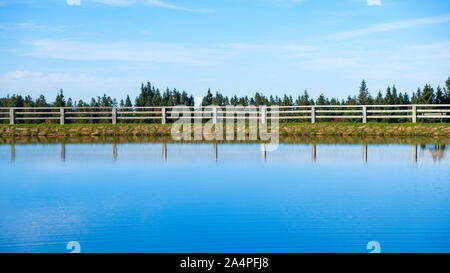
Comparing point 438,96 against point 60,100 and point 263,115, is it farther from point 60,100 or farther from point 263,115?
point 60,100

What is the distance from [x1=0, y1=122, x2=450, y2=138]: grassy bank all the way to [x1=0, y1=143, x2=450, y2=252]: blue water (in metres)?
11.0

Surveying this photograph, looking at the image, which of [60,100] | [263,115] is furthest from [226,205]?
[60,100]

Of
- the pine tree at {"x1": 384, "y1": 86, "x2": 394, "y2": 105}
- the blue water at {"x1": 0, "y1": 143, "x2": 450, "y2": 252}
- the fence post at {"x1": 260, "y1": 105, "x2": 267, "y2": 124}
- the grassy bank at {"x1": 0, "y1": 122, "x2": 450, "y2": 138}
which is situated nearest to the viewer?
the blue water at {"x1": 0, "y1": 143, "x2": 450, "y2": 252}

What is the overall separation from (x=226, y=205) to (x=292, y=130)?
17671mm

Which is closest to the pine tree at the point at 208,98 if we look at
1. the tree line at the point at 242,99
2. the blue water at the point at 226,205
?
the tree line at the point at 242,99

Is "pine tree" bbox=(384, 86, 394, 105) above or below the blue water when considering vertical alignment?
above

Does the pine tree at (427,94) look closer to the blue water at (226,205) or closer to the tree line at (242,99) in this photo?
the tree line at (242,99)

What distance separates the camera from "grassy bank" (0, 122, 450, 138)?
23.6 m

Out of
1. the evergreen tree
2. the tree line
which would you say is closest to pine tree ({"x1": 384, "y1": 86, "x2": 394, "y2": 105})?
the tree line

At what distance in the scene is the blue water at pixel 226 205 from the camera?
5.50m

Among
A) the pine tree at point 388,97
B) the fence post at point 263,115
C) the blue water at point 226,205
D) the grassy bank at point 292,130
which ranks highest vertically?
the pine tree at point 388,97

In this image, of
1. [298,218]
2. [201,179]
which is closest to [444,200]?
[298,218]

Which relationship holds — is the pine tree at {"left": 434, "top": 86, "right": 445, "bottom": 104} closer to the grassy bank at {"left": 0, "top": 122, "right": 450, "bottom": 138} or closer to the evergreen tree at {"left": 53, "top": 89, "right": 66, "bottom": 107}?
the grassy bank at {"left": 0, "top": 122, "right": 450, "bottom": 138}

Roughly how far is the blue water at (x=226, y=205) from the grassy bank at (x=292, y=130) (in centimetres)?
1104
